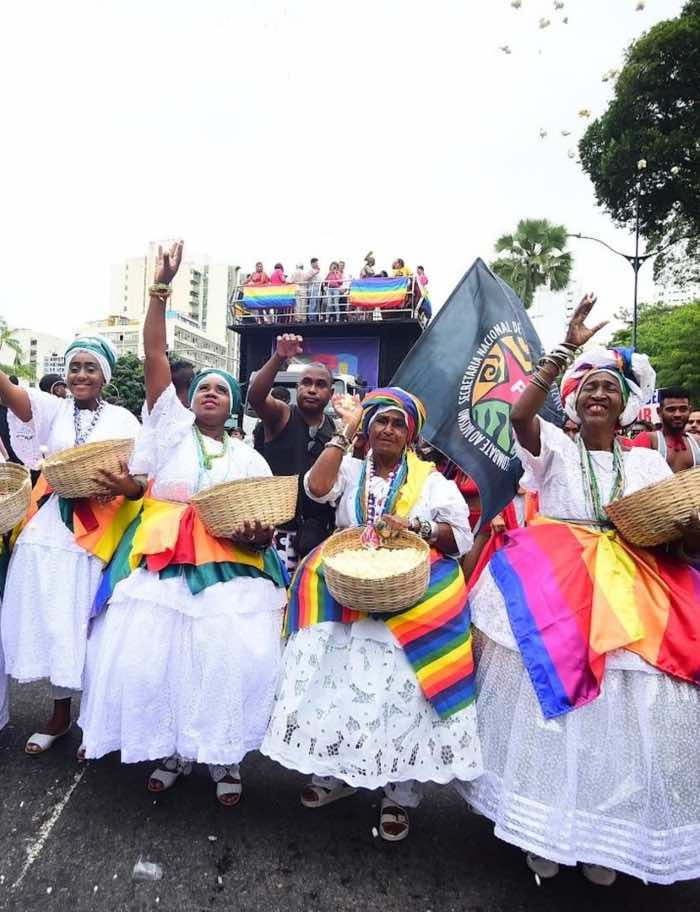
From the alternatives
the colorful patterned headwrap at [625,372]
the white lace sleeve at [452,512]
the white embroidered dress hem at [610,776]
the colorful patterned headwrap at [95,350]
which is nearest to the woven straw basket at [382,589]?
the white lace sleeve at [452,512]

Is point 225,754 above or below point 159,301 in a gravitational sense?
below

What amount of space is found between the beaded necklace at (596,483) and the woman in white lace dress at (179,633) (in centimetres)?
156

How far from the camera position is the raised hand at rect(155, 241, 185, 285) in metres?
3.09

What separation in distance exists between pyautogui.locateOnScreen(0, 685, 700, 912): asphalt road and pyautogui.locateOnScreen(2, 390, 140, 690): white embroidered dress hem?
591mm

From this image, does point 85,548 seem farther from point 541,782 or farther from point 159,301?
point 541,782

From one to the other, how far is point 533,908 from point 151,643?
1967 millimetres

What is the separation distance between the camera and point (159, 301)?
304cm

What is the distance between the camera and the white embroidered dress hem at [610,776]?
2.26 metres

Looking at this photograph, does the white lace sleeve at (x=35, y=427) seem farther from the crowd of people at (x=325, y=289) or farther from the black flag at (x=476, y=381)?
the crowd of people at (x=325, y=289)

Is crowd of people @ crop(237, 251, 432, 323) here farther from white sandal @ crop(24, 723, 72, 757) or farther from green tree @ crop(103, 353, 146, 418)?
white sandal @ crop(24, 723, 72, 757)

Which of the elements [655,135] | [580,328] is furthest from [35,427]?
[655,135]

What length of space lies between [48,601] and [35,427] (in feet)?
3.44

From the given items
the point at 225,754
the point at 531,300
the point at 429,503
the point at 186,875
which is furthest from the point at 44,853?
the point at 531,300

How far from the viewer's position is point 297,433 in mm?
4102
